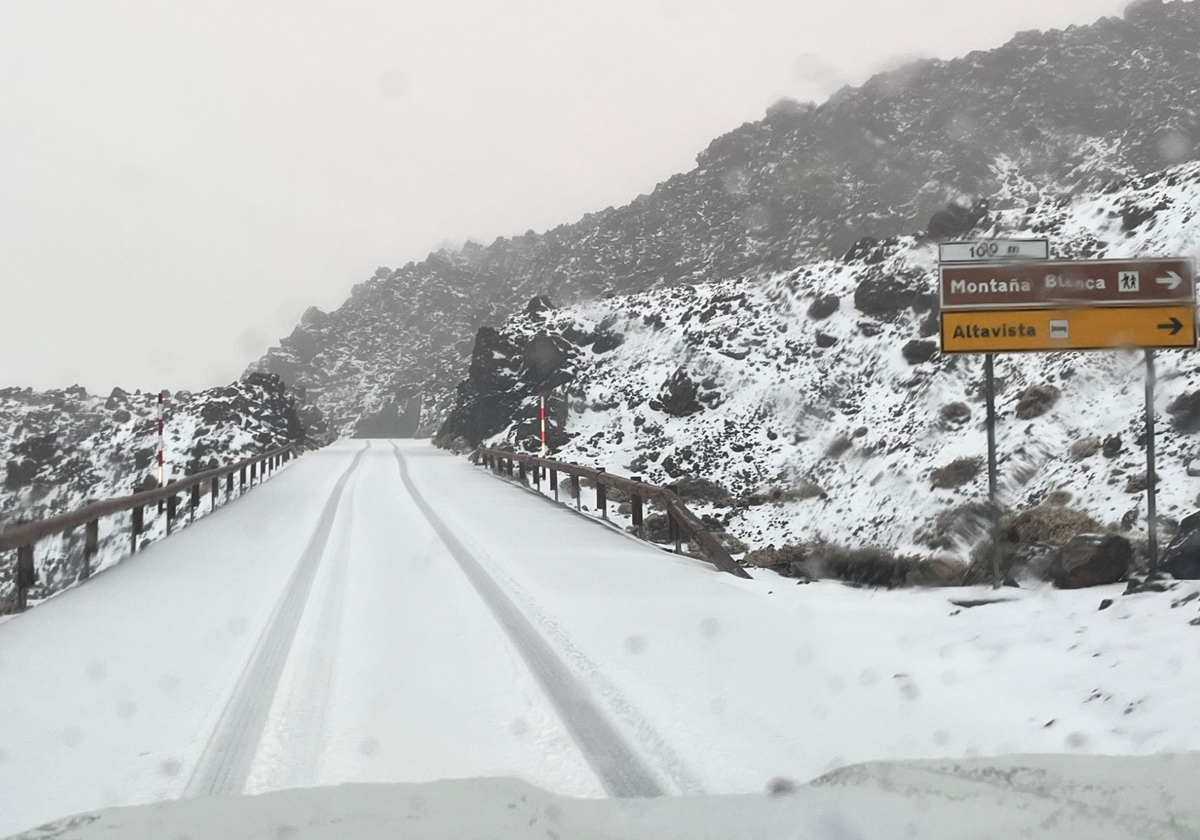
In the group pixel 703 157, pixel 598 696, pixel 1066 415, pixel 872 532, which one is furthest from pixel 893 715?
pixel 703 157

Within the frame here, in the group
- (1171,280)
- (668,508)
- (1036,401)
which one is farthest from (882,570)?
(1036,401)

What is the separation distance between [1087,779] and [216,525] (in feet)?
45.8

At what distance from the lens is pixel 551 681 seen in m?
5.53

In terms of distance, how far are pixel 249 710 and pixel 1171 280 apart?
8055 mm

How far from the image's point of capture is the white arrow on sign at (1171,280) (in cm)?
755

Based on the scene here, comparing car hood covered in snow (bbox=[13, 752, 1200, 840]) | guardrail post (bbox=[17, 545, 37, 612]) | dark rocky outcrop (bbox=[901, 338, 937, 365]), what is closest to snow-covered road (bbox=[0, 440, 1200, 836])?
car hood covered in snow (bbox=[13, 752, 1200, 840])

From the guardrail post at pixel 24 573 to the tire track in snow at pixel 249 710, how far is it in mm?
2447

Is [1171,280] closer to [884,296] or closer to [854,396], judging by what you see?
[854,396]

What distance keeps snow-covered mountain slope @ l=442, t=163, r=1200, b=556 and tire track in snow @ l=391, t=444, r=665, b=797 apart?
23.1 ft

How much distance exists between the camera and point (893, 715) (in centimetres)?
480

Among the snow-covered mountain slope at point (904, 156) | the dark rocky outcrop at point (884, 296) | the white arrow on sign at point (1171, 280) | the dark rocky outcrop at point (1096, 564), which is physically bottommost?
the dark rocky outcrop at point (1096, 564)

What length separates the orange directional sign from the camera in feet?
24.7

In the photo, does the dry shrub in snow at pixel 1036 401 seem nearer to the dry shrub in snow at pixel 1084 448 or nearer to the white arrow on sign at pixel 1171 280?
the dry shrub in snow at pixel 1084 448

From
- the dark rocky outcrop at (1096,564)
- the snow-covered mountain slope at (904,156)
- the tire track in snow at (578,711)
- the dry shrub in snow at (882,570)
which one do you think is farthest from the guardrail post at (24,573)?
the snow-covered mountain slope at (904,156)
